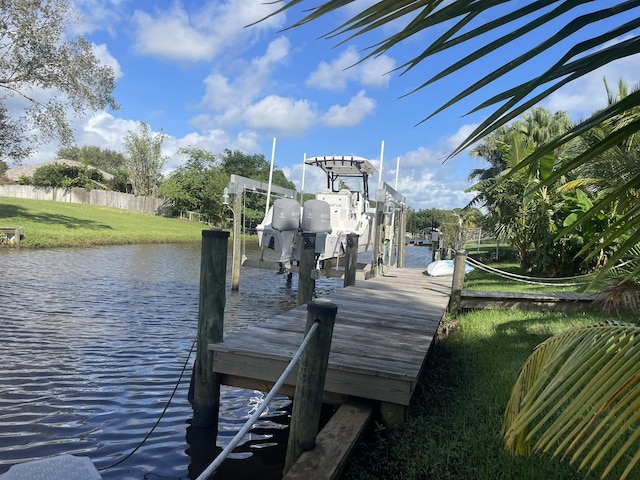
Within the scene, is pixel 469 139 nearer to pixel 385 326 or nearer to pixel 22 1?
pixel 385 326

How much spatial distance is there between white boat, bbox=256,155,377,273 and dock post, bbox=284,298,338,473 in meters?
6.41

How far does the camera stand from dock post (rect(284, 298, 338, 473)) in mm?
3129

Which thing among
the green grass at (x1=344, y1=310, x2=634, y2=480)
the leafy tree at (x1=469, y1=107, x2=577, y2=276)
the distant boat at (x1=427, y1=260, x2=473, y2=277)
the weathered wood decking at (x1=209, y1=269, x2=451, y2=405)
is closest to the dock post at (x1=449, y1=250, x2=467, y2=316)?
the weathered wood decking at (x1=209, y1=269, x2=451, y2=405)

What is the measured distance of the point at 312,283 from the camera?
28.8ft

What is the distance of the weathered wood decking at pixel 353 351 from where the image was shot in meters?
4.03

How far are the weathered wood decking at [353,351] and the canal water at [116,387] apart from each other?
0.71 metres

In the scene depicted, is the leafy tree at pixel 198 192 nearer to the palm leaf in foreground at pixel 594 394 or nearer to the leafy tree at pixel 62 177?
the leafy tree at pixel 62 177

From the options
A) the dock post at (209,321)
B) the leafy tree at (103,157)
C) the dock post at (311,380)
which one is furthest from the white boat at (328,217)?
the leafy tree at (103,157)

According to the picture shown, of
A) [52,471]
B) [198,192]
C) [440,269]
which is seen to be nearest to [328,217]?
[440,269]

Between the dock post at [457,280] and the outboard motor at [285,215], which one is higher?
the outboard motor at [285,215]

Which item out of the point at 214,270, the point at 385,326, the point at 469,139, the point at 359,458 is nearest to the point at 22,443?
the point at 214,270

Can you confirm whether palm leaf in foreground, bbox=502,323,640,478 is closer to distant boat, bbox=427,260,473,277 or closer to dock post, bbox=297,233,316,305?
dock post, bbox=297,233,316,305

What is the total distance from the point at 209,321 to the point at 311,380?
Result: 166 cm

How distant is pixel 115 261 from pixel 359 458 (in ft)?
53.0
